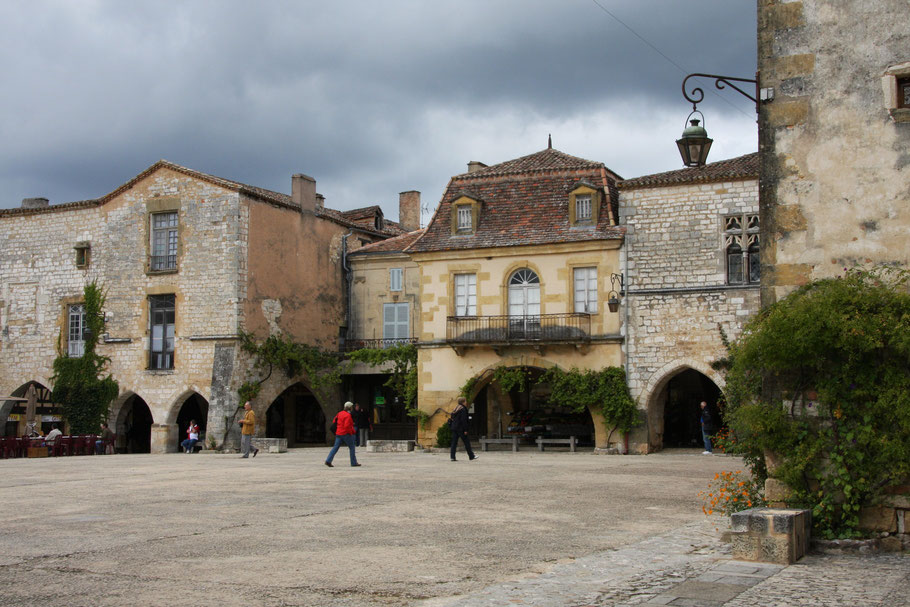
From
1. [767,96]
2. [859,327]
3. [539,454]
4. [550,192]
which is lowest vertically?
[539,454]

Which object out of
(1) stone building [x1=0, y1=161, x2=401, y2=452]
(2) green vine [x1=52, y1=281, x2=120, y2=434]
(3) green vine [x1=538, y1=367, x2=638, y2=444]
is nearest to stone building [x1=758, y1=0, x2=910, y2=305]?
(3) green vine [x1=538, y1=367, x2=638, y2=444]

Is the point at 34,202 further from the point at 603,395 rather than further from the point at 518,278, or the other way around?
the point at 603,395

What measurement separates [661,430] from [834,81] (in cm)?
1954

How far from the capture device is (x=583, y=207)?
2864 cm

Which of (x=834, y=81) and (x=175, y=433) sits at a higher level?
(x=834, y=81)

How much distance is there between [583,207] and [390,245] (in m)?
8.74

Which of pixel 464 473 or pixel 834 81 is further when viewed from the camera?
pixel 464 473

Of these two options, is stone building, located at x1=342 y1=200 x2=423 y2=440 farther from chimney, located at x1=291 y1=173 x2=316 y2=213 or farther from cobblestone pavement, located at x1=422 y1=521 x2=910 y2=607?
cobblestone pavement, located at x1=422 y1=521 x2=910 y2=607

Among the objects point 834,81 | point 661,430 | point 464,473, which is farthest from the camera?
point 661,430

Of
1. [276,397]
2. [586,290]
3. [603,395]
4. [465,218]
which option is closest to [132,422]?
[276,397]

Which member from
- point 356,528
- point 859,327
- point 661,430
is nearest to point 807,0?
point 859,327

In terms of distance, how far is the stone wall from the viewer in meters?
26.3

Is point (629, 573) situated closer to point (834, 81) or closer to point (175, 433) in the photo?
point (834, 81)

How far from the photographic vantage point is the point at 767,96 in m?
9.98
